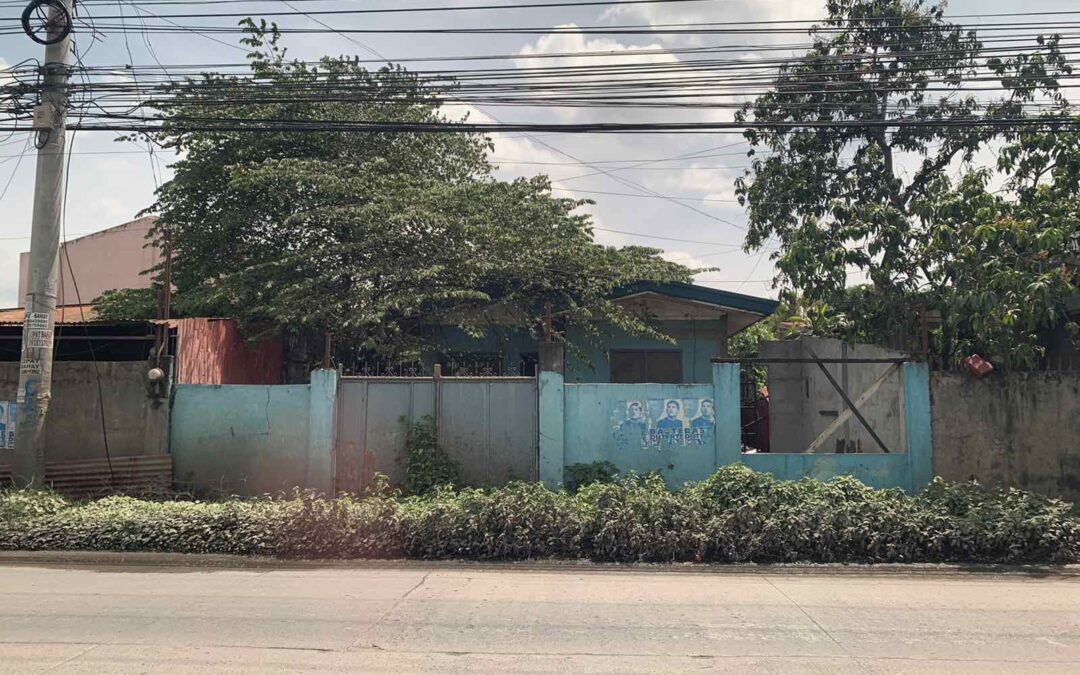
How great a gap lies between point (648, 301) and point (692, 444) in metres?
4.65

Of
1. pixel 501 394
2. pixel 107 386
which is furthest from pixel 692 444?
pixel 107 386

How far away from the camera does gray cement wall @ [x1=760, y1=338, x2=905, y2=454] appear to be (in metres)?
11.3

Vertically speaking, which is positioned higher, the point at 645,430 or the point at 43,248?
the point at 43,248

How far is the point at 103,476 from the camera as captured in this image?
1080 cm

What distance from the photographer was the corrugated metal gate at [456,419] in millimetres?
10922

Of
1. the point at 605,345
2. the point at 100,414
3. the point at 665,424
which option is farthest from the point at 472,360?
the point at 100,414

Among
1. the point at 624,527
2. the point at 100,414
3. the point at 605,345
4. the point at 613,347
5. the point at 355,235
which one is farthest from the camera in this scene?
the point at 613,347

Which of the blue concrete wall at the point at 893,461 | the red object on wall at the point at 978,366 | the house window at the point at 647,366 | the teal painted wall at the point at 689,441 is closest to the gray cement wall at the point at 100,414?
the teal painted wall at the point at 689,441

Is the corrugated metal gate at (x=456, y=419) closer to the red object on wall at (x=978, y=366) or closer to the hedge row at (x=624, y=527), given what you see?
the hedge row at (x=624, y=527)

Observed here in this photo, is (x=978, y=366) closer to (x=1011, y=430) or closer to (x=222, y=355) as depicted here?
(x=1011, y=430)

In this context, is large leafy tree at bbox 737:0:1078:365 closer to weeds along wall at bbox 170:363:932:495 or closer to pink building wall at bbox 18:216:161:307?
weeds along wall at bbox 170:363:932:495

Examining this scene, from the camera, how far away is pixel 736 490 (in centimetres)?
904

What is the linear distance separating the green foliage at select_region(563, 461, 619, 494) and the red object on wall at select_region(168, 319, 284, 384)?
6008 millimetres

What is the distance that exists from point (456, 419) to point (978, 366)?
7.15 metres
